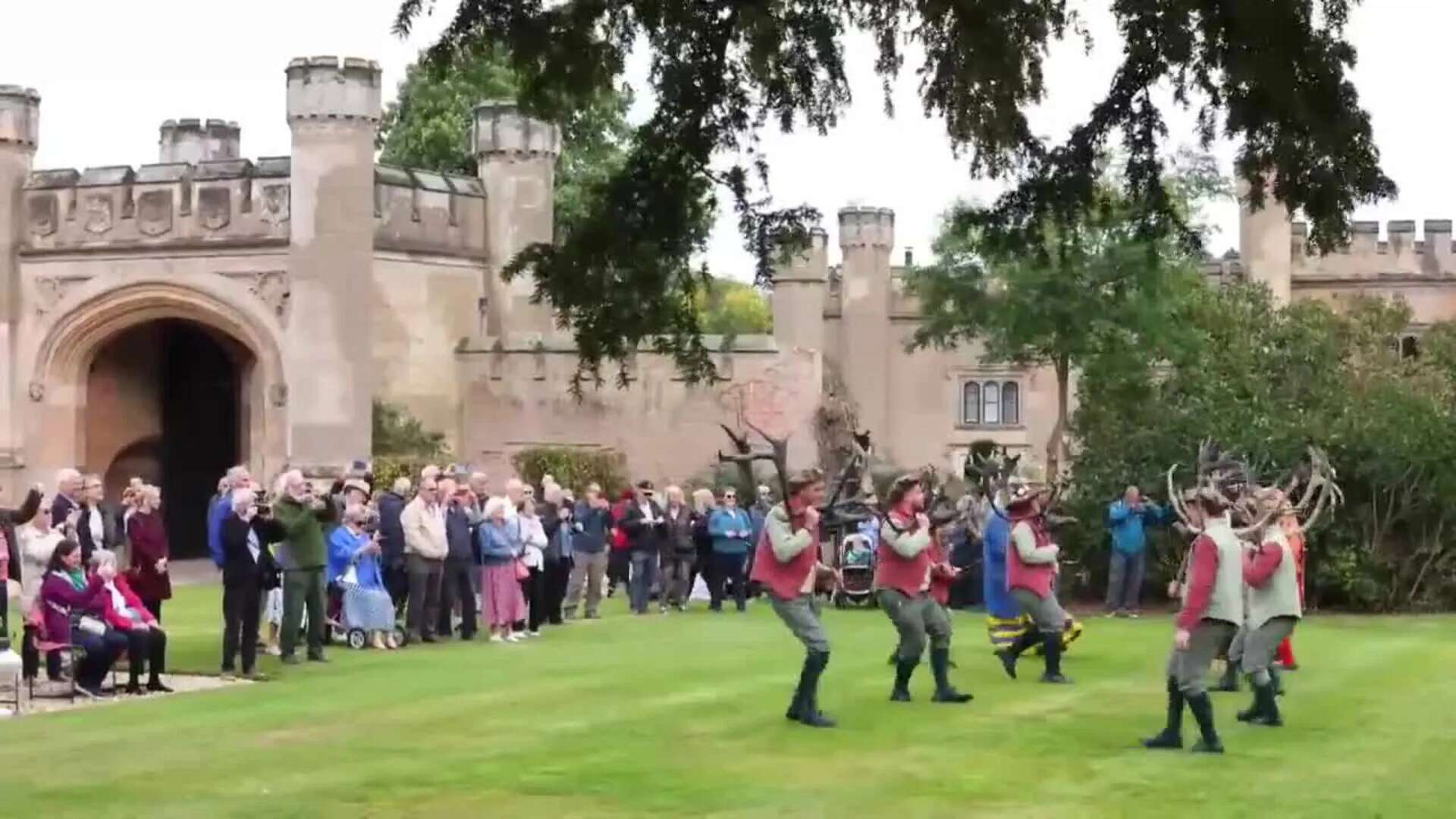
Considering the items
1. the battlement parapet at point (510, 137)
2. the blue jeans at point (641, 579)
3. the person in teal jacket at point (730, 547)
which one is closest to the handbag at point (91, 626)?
the blue jeans at point (641, 579)

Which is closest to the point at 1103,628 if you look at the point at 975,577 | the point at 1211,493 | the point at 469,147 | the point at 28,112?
the point at 975,577

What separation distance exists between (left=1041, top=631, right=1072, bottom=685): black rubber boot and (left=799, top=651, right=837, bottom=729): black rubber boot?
11.4 feet

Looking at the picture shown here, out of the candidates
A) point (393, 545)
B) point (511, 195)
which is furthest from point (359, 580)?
point (511, 195)

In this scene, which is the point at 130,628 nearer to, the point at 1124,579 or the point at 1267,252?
the point at 1124,579

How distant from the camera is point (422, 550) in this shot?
2073 centimetres

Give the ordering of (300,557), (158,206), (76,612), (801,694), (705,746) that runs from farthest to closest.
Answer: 1. (158,206)
2. (300,557)
3. (76,612)
4. (801,694)
5. (705,746)

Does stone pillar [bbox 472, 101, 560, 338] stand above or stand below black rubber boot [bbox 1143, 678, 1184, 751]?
above

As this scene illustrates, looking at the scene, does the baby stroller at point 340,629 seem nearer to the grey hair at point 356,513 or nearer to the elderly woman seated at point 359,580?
the elderly woman seated at point 359,580

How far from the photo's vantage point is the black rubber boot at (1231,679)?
1616cm

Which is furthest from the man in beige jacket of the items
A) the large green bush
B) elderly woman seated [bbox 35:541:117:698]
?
the large green bush

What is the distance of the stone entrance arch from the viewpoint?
3534 cm

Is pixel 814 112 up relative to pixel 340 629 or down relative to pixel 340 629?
up

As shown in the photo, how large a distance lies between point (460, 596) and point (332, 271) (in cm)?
1421

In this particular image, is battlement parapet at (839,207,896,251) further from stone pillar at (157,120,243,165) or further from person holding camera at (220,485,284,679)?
person holding camera at (220,485,284,679)
